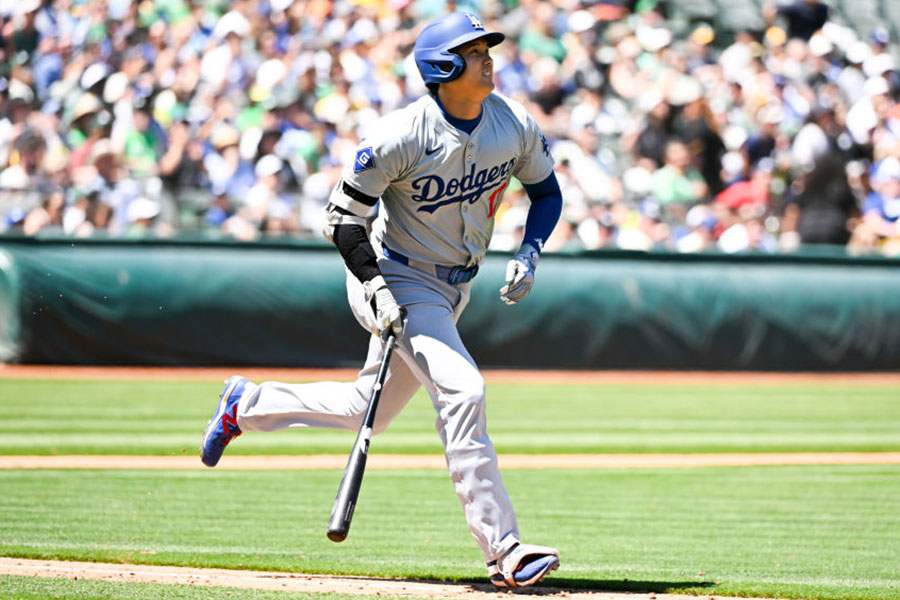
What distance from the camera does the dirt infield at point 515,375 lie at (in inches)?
497

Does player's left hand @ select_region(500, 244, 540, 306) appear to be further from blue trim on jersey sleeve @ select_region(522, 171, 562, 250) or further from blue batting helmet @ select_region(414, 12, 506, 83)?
blue batting helmet @ select_region(414, 12, 506, 83)

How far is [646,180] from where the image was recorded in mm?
14875

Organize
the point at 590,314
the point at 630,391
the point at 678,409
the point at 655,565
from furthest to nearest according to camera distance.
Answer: the point at 590,314, the point at 630,391, the point at 678,409, the point at 655,565

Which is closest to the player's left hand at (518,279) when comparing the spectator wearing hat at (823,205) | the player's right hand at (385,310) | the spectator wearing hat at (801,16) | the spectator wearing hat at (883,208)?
the player's right hand at (385,310)

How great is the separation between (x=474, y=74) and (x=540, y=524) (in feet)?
8.22

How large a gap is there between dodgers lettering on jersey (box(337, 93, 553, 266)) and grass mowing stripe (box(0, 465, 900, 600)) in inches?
52.1

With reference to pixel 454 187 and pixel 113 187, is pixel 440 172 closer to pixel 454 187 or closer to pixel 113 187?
pixel 454 187

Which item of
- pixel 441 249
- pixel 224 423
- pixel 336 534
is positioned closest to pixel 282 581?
pixel 336 534

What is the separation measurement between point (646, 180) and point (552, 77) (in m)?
2.09

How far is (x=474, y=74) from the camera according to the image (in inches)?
183

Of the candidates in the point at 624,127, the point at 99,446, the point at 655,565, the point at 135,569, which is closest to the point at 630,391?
the point at 624,127

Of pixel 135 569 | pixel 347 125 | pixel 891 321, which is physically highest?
pixel 135 569

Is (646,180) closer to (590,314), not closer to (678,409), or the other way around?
(590,314)

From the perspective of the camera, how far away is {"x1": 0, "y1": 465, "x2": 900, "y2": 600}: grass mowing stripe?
16.4 ft
